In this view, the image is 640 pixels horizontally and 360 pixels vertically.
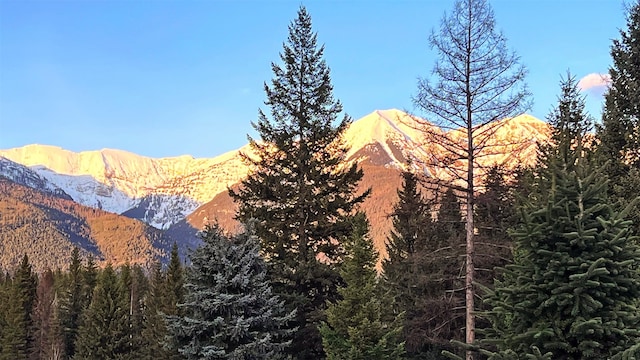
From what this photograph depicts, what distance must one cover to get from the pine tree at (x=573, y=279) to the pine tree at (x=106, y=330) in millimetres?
30526

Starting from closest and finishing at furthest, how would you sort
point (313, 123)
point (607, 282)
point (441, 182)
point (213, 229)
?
point (607, 282)
point (441, 182)
point (213, 229)
point (313, 123)

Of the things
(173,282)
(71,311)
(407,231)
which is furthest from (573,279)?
(71,311)

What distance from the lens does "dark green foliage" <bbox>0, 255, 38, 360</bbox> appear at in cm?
4556

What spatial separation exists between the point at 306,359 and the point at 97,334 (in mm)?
20144

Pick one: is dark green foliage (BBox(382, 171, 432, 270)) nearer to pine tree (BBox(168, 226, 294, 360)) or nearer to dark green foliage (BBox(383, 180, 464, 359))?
dark green foliage (BBox(383, 180, 464, 359))

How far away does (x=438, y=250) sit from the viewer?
1344 cm

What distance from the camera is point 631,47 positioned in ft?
53.3

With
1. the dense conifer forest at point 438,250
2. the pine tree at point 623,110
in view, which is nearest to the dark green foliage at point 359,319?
the dense conifer forest at point 438,250

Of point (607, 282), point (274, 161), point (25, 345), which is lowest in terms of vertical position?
point (25, 345)

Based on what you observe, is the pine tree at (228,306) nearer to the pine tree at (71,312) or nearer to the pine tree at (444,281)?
the pine tree at (444,281)

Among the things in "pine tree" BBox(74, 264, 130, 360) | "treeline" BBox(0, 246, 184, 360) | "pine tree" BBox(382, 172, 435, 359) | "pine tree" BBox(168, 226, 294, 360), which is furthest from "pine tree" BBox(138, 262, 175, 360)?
"pine tree" BBox(168, 226, 294, 360)

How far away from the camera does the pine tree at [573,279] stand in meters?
6.62

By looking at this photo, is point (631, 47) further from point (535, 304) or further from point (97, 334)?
point (97, 334)

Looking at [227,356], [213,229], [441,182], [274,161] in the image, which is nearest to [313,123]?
[274,161]
